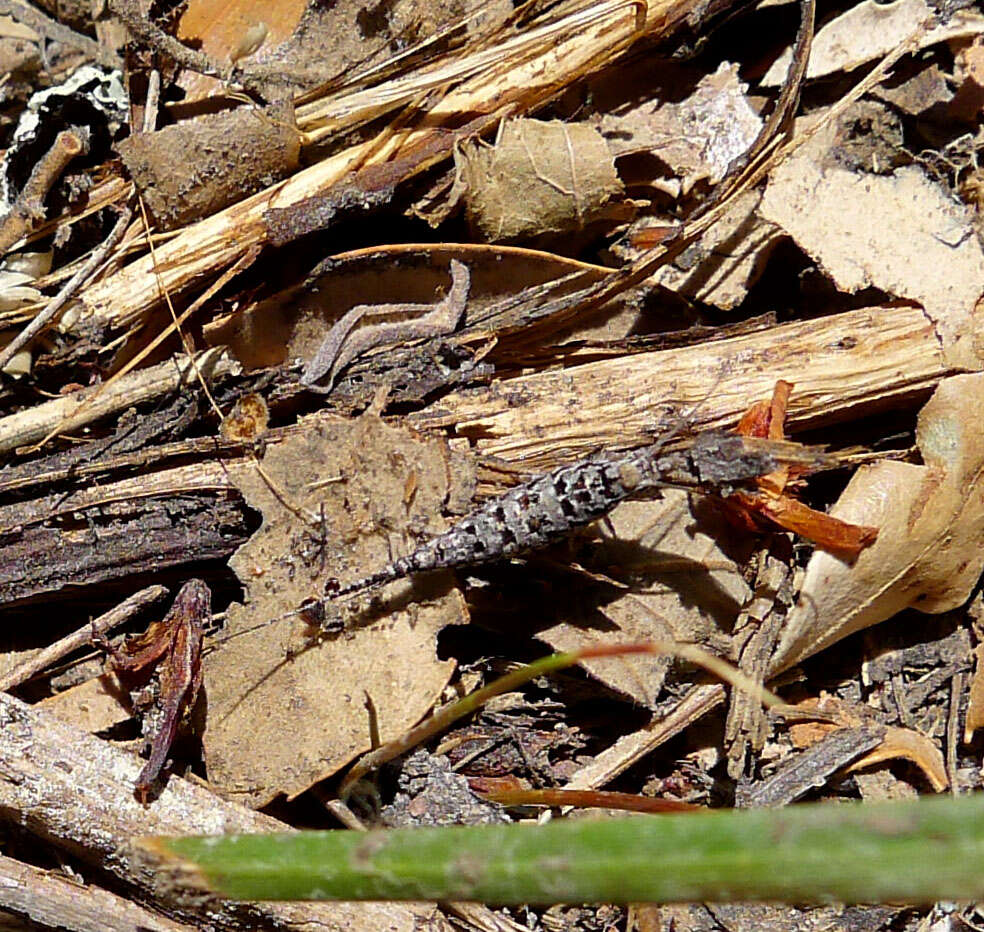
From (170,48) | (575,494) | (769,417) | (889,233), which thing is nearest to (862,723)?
(769,417)

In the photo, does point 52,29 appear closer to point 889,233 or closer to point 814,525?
point 889,233

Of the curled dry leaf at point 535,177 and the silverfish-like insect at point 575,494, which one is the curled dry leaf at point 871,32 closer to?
the curled dry leaf at point 535,177

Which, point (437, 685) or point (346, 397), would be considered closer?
point (437, 685)

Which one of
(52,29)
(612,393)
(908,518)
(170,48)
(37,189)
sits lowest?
(908,518)

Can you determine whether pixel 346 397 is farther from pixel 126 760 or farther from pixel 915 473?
pixel 915 473

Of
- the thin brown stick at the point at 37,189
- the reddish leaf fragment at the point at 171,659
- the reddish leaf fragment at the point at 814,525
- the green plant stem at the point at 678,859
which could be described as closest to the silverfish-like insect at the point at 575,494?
the reddish leaf fragment at the point at 814,525

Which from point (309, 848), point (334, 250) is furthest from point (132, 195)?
point (309, 848)

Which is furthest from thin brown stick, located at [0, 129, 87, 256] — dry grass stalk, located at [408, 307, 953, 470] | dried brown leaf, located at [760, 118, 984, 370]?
dried brown leaf, located at [760, 118, 984, 370]
